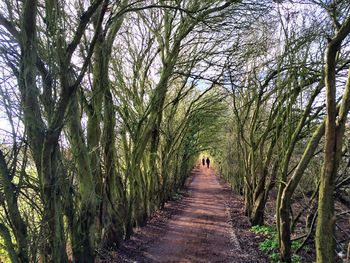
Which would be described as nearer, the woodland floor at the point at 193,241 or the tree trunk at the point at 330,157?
the tree trunk at the point at 330,157

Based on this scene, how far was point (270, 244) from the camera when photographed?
9.87 m

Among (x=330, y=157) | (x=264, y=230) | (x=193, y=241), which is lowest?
(x=193, y=241)

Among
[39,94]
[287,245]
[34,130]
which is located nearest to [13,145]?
[34,130]

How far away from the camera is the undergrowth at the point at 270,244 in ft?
28.0

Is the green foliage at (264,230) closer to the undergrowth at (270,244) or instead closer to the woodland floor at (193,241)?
the undergrowth at (270,244)

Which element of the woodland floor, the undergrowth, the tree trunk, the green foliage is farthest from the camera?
the green foliage

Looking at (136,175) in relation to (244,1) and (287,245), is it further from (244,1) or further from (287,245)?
(244,1)

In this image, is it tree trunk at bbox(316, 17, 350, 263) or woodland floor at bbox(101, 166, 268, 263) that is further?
woodland floor at bbox(101, 166, 268, 263)

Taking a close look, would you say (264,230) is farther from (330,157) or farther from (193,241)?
(330,157)

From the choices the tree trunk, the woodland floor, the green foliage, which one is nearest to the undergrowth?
the green foliage

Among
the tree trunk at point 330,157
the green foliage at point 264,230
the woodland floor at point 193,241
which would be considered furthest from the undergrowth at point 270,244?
the tree trunk at point 330,157

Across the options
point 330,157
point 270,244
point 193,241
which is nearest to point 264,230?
point 270,244

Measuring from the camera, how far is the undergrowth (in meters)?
8.55

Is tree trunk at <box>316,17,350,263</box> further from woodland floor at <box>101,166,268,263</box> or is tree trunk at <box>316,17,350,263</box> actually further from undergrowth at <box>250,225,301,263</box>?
woodland floor at <box>101,166,268,263</box>
